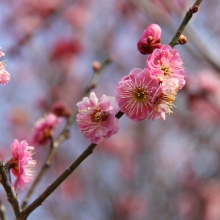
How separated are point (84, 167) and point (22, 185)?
4.11 m

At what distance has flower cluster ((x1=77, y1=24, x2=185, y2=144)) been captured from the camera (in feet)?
4.05

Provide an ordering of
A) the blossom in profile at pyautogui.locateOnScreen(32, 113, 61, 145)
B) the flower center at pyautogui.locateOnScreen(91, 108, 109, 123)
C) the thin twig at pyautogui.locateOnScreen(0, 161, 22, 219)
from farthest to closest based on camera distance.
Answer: the blossom in profile at pyautogui.locateOnScreen(32, 113, 61, 145) → the flower center at pyautogui.locateOnScreen(91, 108, 109, 123) → the thin twig at pyautogui.locateOnScreen(0, 161, 22, 219)

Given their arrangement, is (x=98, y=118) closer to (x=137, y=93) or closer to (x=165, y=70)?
(x=137, y=93)

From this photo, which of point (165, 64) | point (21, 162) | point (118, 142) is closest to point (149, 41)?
point (165, 64)

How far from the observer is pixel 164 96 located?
1231 mm

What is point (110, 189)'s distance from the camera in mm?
5449

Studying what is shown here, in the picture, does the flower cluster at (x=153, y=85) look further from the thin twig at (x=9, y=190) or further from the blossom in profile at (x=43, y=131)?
the blossom in profile at (x=43, y=131)

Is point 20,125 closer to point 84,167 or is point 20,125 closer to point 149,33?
point 84,167

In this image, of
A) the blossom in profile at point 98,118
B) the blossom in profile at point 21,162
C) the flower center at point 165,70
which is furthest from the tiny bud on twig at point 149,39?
the blossom in profile at point 21,162

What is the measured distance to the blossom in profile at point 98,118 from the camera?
128 centimetres

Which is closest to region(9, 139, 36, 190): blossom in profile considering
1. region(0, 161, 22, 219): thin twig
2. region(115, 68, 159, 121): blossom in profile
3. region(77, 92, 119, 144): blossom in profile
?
region(0, 161, 22, 219): thin twig

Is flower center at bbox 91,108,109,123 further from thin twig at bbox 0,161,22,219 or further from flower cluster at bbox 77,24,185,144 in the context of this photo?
thin twig at bbox 0,161,22,219

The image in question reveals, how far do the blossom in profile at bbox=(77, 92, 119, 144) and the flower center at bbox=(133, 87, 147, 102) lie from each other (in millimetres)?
72

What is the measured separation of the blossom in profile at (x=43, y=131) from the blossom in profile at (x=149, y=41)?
95 cm
